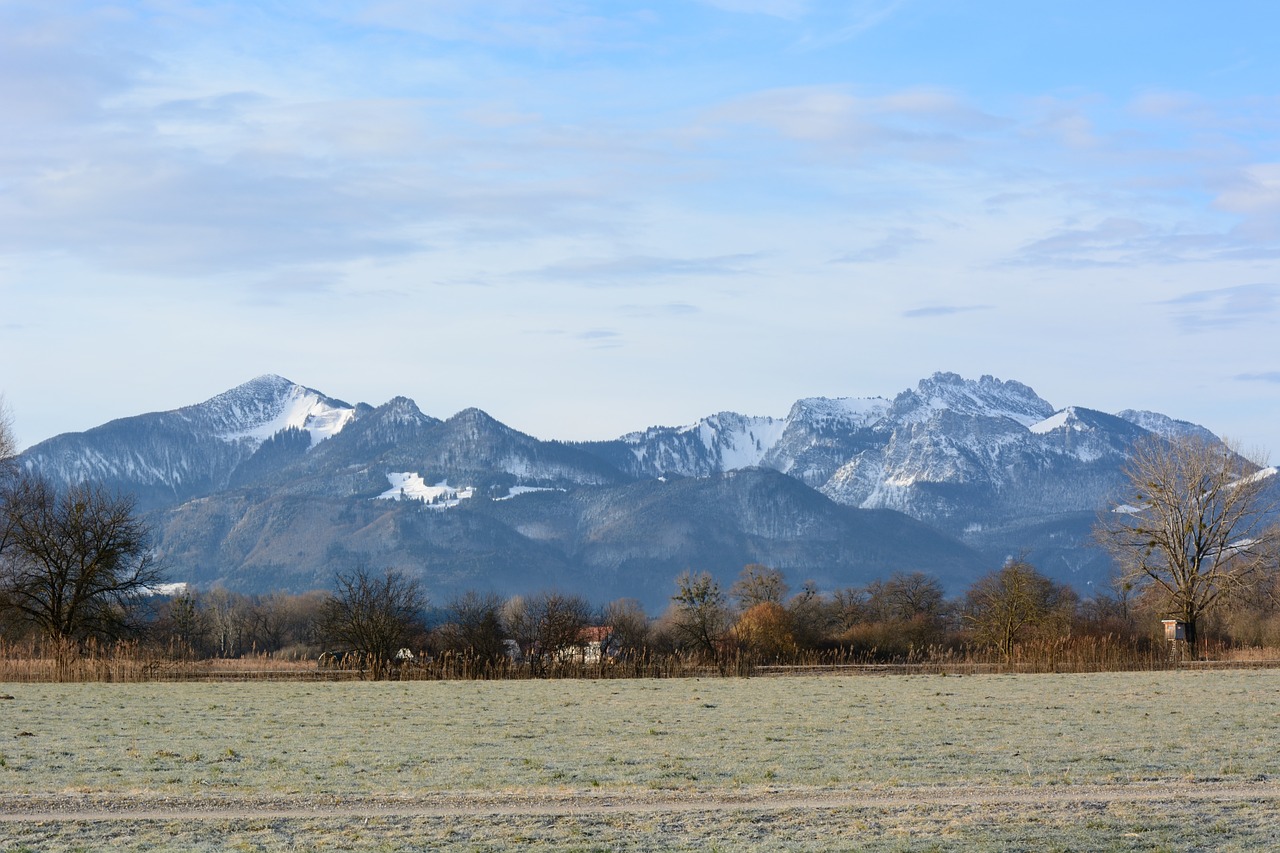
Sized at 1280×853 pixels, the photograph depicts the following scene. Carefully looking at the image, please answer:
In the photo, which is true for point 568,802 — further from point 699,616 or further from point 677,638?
point 677,638

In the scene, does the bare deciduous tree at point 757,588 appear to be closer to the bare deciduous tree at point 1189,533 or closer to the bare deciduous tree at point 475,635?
the bare deciduous tree at point 1189,533

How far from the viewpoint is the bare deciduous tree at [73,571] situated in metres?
59.3

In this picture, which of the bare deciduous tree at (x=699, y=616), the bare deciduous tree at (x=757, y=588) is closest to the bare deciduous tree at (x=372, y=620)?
the bare deciduous tree at (x=699, y=616)

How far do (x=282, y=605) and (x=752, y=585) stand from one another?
7458cm

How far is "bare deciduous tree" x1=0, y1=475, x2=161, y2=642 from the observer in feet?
195

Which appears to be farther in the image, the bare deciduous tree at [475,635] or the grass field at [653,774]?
the bare deciduous tree at [475,635]

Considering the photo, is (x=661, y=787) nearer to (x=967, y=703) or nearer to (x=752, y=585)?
(x=967, y=703)

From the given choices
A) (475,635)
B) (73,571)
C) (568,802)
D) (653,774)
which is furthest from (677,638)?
(568,802)

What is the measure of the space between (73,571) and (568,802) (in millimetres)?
49064

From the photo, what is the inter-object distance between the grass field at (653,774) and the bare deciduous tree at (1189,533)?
3053 centimetres

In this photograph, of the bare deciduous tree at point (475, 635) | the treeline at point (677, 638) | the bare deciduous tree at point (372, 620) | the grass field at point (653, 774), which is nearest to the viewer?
the grass field at point (653, 774)

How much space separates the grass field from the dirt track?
0.06 m

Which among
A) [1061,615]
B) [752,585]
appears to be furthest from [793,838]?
[752,585]

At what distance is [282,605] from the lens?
169625mm
